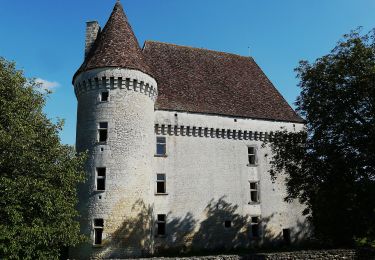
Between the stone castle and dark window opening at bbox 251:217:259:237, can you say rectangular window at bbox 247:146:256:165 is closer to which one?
the stone castle

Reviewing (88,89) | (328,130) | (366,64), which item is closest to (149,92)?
(88,89)

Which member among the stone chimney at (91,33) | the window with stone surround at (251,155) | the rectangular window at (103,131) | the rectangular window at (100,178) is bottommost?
the rectangular window at (100,178)

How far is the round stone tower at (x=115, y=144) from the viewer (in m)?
21.5

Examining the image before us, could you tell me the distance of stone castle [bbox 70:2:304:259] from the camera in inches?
872

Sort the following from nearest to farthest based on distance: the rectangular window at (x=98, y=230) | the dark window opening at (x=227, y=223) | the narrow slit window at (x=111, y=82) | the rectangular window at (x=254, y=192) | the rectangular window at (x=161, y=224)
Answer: the rectangular window at (x=98, y=230) < the narrow slit window at (x=111, y=82) < the rectangular window at (x=161, y=224) < the dark window opening at (x=227, y=223) < the rectangular window at (x=254, y=192)

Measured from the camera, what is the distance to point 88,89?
2395 centimetres

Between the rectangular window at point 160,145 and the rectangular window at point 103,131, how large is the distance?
4.34m

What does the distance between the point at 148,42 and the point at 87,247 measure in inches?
679

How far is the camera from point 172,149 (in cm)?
2658

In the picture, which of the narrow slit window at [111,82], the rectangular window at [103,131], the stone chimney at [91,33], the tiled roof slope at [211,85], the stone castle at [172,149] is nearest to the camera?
the stone castle at [172,149]

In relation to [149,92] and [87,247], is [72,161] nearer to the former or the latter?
[87,247]

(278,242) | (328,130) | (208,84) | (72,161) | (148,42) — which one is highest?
(148,42)

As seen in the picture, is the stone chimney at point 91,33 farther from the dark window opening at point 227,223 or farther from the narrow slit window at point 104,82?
the dark window opening at point 227,223

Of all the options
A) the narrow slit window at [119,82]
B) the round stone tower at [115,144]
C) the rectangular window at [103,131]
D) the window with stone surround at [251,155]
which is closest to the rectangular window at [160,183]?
the round stone tower at [115,144]
